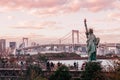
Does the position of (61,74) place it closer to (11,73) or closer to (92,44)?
(92,44)

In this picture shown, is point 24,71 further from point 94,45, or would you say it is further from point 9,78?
point 94,45

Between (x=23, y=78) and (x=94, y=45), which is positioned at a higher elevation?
(x=94, y=45)

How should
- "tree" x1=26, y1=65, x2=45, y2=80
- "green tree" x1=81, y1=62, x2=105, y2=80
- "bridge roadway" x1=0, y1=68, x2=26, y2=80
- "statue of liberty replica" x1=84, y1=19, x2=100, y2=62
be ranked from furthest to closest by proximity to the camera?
"bridge roadway" x1=0, y1=68, x2=26, y2=80 → "statue of liberty replica" x1=84, y1=19, x2=100, y2=62 → "tree" x1=26, y1=65, x2=45, y2=80 → "green tree" x1=81, y1=62, x2=105, y2=80

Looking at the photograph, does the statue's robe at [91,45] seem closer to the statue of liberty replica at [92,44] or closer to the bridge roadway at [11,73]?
the statue of liberty replica at [92,44]

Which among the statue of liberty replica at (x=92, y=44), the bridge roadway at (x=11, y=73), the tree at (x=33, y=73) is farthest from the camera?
the bridge roadway at (x=11, y=73)

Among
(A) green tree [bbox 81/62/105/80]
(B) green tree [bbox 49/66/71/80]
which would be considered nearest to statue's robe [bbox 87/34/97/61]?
(A) green tree [bbox 81/62/105/80]

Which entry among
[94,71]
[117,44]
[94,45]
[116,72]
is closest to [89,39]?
[94,45]

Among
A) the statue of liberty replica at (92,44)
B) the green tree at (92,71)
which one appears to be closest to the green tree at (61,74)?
the green tree at (92,71)

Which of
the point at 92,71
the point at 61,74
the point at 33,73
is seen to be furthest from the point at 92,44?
the point at 61,74

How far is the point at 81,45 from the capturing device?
83750 millimetres

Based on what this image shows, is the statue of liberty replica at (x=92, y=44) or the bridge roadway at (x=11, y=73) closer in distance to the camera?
the statue of liberty replica at (x=92, y=44)

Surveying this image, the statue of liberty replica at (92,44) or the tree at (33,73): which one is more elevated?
the statue of liberty replica at (92,44)

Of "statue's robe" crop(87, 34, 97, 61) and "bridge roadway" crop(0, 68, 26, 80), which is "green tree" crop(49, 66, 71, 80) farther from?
"statue's robe" crop(87, 34, 97, 61)

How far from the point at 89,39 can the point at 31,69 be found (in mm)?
5222
